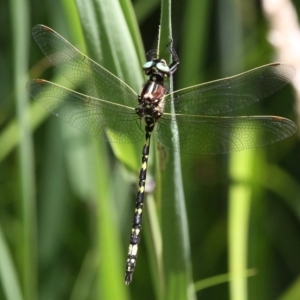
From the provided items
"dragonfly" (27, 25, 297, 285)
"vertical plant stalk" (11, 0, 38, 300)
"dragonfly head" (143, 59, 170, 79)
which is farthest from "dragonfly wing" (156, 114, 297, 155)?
"vertical plant stalk" (11, 0, 38, 300)

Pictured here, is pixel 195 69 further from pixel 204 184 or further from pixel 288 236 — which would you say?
pixel 288 236

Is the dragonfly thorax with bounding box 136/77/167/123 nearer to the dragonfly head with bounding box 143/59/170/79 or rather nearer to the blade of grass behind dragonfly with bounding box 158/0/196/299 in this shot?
the dragonfly head with bounding box 143/59/170/79

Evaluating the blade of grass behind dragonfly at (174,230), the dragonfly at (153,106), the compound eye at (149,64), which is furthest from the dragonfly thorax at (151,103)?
the blade of grass behind dragonfly at (174,230)

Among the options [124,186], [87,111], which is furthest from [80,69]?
[124,186]

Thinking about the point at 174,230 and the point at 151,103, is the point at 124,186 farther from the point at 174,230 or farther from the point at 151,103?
the point at 174,230

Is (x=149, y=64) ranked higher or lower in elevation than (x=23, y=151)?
higher

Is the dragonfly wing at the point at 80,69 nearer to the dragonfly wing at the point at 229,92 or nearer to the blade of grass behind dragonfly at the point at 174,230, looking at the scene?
the dragonfly wing at the point at 229,92

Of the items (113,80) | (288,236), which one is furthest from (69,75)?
(288,236)
